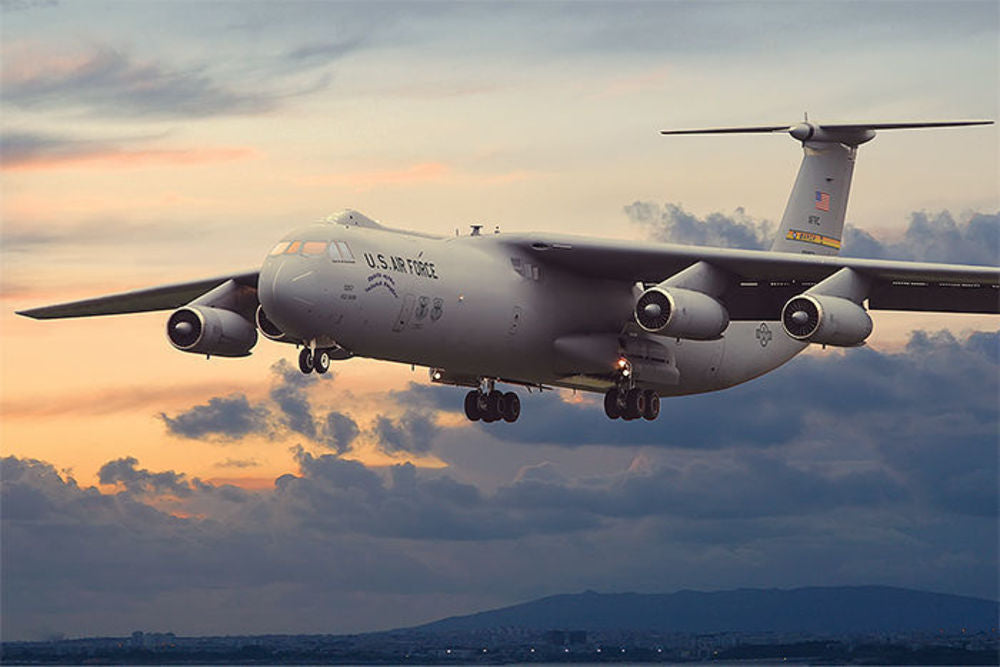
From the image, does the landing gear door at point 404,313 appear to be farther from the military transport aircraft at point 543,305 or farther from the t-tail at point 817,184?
the t-tail at point 817,184

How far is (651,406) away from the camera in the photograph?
102ft

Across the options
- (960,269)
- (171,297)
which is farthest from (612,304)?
(171,297)

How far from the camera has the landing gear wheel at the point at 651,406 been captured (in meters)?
31.0

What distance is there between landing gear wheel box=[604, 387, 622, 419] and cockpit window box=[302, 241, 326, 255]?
7.07m

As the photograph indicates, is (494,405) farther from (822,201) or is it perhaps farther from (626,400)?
(822,201)

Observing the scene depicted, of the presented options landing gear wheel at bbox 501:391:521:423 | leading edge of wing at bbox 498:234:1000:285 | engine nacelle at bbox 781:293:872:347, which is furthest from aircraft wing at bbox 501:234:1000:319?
landing gear wheel at bbox 501:391:521:423

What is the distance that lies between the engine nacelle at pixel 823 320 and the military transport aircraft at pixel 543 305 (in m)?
0.02

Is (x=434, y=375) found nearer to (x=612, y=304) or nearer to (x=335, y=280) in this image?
(x=612, y=304)

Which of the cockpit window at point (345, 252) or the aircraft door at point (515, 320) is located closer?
the cockpit window at point (345, 252)

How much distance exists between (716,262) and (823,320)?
2641 mm

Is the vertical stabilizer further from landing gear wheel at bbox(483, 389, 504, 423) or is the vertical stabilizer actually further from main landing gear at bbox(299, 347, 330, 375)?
main landing gear at bbox(299, 347, 330, 375)

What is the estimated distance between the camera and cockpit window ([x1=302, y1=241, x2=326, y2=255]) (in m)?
25.7

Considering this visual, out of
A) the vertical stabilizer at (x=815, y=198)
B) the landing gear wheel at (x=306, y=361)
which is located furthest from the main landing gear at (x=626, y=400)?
the landing gear wheel at (x=306, y=361)

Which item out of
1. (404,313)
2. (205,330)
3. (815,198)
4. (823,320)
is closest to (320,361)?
(404,313)
